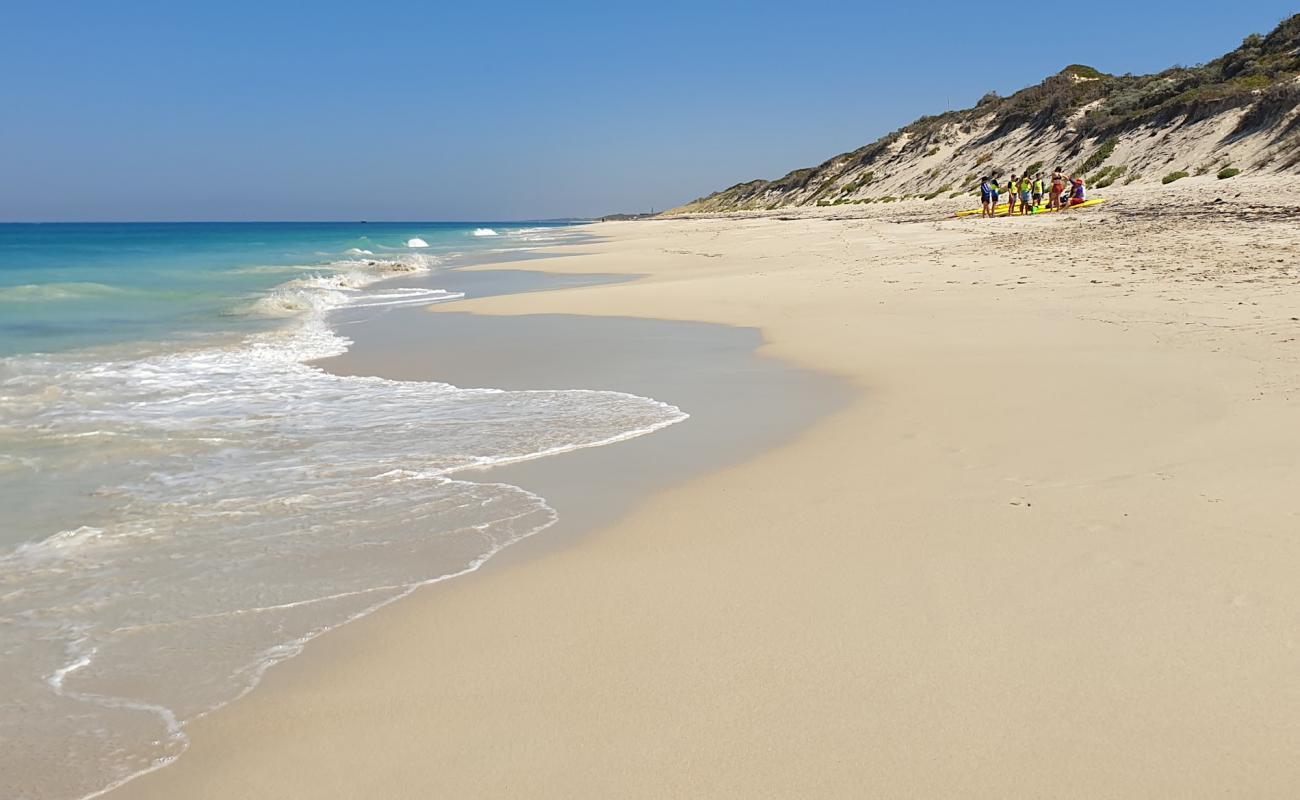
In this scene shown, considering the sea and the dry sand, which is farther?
the sea

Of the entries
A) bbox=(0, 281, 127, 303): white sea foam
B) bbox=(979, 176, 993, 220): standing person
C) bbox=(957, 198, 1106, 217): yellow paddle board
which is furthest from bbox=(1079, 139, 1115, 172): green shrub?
bbox=(0, 281, 127, 303): white sea foam

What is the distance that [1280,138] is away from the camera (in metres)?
23.9

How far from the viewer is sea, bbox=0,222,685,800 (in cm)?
283

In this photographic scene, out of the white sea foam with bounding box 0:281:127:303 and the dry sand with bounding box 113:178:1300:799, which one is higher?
the white sea foam with bounding box 0:281:127:303

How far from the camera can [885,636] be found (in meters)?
2.92

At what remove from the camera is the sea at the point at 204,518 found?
111 inches

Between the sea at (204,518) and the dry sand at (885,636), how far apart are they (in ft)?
0.93

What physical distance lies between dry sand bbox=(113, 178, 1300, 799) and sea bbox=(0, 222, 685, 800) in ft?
0.93

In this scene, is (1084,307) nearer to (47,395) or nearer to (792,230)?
(47,395)

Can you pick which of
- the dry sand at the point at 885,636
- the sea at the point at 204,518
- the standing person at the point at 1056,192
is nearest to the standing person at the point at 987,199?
the standing person at the point at 1056,192

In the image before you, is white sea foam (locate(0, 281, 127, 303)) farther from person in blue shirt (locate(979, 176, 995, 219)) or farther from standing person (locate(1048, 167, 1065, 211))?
standing person (locate(1048, 167, 1065, 211))

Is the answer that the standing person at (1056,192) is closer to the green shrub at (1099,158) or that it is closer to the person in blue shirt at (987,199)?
the person in blue shirt at (987,199)

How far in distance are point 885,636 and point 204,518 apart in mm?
3323

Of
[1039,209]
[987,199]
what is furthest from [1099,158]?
[987,199]
